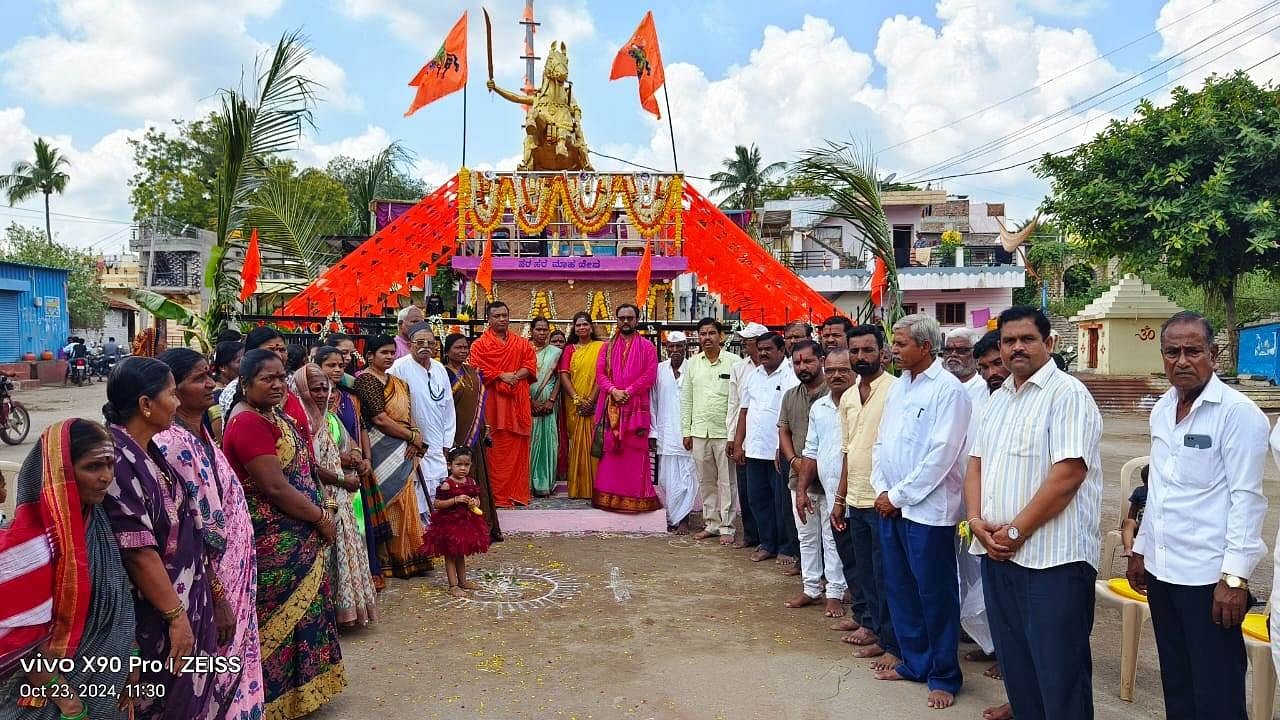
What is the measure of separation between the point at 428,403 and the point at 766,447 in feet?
8.45

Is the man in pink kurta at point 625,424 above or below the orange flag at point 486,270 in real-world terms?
below

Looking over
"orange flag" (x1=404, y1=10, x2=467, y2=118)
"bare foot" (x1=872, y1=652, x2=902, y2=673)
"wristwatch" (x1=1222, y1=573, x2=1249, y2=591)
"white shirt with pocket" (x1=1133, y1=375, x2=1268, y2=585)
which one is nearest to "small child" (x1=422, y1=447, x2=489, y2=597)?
"bare foot" (x1=872, y1=652, x2=902, y2=673)

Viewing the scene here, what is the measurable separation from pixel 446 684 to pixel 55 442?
8.10 feet

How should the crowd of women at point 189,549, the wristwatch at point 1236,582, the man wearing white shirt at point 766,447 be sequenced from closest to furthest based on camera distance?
the crowd of women at point 189,549 < the wristwatch at point 1236,582 < the man wearing white shirt at point 766,447

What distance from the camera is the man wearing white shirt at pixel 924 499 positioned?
406 centimetres

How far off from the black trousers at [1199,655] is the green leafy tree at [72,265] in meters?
34.4

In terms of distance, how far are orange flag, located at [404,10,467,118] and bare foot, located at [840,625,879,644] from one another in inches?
427

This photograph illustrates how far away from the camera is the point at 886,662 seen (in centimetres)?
456

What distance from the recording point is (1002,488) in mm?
3312

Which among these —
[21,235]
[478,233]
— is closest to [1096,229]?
[478,233]

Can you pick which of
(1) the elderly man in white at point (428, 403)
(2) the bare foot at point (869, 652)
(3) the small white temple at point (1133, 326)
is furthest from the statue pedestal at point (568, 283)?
(3) the small white temple at point (1133, 326)

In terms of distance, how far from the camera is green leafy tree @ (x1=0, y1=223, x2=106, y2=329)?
3238 centimetres

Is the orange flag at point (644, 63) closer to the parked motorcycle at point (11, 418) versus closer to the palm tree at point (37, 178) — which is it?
the parked motorcycle at point (11, 418)

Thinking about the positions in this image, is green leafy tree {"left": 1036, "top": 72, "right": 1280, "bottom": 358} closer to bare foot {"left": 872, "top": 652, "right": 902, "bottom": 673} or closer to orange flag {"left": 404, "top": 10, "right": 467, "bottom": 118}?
orange flag {"left": 404, "top": 10, "right": 467, "bottom": 118}
